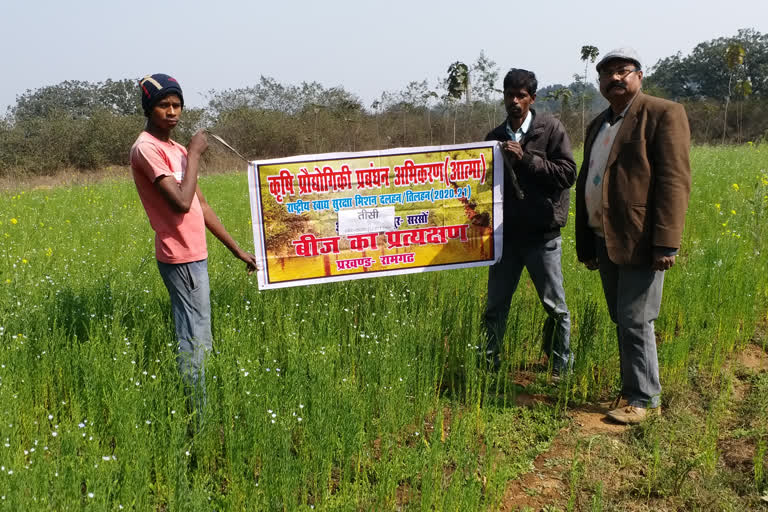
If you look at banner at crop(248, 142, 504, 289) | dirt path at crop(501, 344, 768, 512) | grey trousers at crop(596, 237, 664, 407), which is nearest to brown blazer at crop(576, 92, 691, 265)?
grey trousers at crop(596, 237, 664, 407)

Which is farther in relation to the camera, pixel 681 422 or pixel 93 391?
pixel 681 422

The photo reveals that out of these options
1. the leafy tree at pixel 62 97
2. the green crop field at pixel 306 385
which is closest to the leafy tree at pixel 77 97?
the leafy tree at pixel 62 97

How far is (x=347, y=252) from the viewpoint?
14.0 ft

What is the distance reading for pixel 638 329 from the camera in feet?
11.8

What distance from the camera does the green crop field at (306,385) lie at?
260cm

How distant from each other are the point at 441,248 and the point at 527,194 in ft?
Result: 2.66

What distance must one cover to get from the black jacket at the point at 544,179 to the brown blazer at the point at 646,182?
38 centimetres

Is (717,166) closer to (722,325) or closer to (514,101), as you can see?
(722,325)

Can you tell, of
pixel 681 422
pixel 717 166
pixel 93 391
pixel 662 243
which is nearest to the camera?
pixel 93 391

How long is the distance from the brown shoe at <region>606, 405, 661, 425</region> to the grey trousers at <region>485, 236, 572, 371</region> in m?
0.51

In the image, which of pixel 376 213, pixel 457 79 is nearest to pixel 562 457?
pixel 376 213

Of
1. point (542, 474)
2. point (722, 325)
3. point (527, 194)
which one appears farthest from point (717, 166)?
point (542, 474)

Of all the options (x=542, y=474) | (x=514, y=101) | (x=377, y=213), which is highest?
(x=514, y=101)

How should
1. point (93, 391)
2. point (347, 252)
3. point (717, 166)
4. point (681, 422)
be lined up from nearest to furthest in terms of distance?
point (93, 391) < point (681, 422) < point (347, 252) < point (717, 166)
